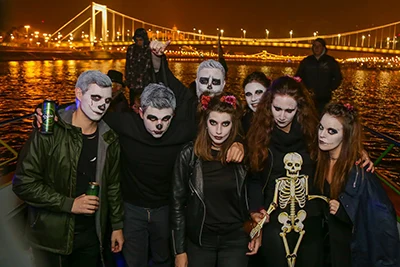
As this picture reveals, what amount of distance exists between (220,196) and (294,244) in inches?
25.7

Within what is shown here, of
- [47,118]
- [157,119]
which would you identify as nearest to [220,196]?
[157,119]

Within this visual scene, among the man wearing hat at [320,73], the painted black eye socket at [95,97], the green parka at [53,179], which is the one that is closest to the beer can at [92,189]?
the green parka at [53,179]

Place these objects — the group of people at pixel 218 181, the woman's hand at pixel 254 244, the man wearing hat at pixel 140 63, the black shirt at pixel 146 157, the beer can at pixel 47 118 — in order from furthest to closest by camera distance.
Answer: the man wearing hat at pixel 140 63, the black shirt at pixel 146 157, the woman's hand at pixel 254 244, the group of people at pixel 218 181, the beer can at pixel 47 118

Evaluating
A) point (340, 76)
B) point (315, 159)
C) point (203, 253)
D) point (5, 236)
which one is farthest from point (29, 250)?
Result: point (340, 76)

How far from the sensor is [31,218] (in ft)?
10.2

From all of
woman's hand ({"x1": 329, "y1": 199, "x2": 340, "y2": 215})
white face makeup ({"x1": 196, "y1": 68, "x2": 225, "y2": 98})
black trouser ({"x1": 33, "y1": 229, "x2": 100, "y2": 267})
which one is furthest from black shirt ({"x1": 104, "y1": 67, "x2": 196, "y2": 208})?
woman's hand ({"x1": 329, "y1": 199, "x2": 340, "y2": 215})

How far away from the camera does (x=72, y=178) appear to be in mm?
3057

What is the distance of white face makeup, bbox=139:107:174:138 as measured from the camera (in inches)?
131

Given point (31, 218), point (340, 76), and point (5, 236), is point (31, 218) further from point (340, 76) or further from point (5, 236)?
point (340, 76)

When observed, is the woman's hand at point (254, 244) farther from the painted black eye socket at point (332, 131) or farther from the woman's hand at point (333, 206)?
the painted black eye socket at point (332, 131)

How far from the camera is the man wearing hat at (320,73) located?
717 cm

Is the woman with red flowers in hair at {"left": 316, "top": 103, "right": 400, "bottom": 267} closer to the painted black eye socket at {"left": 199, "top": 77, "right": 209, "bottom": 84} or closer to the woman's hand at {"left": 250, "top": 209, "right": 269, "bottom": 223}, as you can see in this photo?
the woman's hand at {"left": 250, "top": 209, "right": 269, "bottom": 223}

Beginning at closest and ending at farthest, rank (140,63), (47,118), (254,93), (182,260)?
(47,118), (182,260), (254,93), (140,63)

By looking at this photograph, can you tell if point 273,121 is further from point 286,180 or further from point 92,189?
point 92,189
